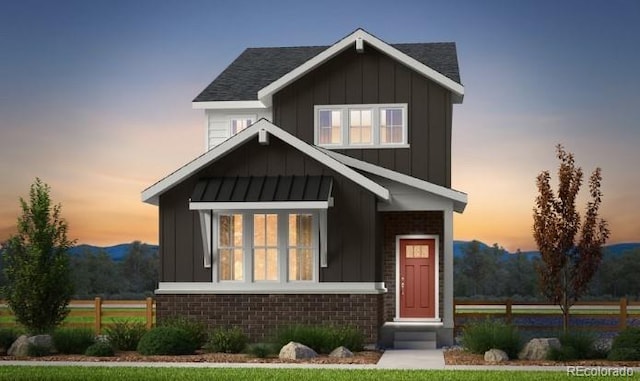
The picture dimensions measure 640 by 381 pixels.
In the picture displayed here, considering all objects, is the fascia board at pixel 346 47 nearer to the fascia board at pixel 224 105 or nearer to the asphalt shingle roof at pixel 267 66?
the asphalt shingle roof at pixel 267 66

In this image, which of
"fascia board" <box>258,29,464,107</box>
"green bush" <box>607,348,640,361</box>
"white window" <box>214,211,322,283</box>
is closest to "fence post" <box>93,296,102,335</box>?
"white window" <box>214,211,322,283</box>

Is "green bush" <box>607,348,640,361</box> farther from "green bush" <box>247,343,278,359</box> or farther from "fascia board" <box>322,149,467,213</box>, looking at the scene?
"green bush" <box>247,343,278,359</box>

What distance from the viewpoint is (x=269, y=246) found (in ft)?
87.9

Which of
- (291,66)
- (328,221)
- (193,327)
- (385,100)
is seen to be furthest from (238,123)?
(193,327)

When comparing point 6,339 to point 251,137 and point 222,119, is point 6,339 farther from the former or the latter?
point 222,119

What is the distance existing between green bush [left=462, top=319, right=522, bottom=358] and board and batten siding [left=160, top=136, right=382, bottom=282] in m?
3.32

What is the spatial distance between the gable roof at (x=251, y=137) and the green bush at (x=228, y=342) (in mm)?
4287

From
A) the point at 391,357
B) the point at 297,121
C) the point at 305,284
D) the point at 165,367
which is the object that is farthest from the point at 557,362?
the point at 297,121

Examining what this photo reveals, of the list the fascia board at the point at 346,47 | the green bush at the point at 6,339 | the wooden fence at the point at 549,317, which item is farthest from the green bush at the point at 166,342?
the fascia board at the point at 346,47

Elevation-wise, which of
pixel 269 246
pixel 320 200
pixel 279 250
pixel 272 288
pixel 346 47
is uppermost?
pixel 346 47

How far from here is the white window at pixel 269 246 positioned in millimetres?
26656

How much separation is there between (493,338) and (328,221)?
17.9ft

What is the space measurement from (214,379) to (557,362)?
314 inches

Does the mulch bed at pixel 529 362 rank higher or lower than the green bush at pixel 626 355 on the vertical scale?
lower
